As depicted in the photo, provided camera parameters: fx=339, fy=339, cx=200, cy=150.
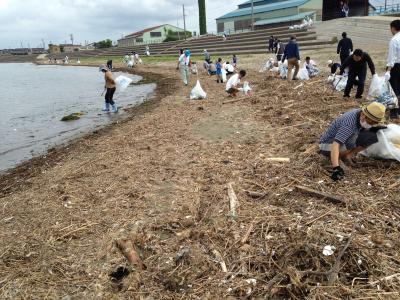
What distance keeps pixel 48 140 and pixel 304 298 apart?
9.53 m

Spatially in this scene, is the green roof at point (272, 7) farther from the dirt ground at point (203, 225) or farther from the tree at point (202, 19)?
the dirt ground at point (203, 225)

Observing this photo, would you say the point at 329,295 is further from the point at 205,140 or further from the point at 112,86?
the point at 112,86

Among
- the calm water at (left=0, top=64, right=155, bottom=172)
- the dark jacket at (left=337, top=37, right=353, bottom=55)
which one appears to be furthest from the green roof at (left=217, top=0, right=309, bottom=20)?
the dark jacket at (left=337, top=37, right=353, bottom=55)

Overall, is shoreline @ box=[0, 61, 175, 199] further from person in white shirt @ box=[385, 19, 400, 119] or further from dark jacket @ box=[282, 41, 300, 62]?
person in white shirt @ box=[385, 19, 400, 119]

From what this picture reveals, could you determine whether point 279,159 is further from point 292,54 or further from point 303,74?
point 303,74

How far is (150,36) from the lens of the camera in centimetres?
8594

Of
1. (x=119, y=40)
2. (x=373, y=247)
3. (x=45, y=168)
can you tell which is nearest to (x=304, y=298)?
(x=373, y=247)

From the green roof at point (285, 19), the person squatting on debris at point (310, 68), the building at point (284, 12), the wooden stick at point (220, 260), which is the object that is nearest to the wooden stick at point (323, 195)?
the wooden stick at point (220, 260)

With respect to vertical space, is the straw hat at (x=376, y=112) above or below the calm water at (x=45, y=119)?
above

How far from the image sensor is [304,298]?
2.78 meters

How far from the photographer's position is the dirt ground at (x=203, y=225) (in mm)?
3068

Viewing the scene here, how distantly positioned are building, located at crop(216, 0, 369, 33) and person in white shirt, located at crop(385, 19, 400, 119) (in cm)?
Result: 3096

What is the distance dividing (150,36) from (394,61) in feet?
279

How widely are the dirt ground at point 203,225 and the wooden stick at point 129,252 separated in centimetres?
1
